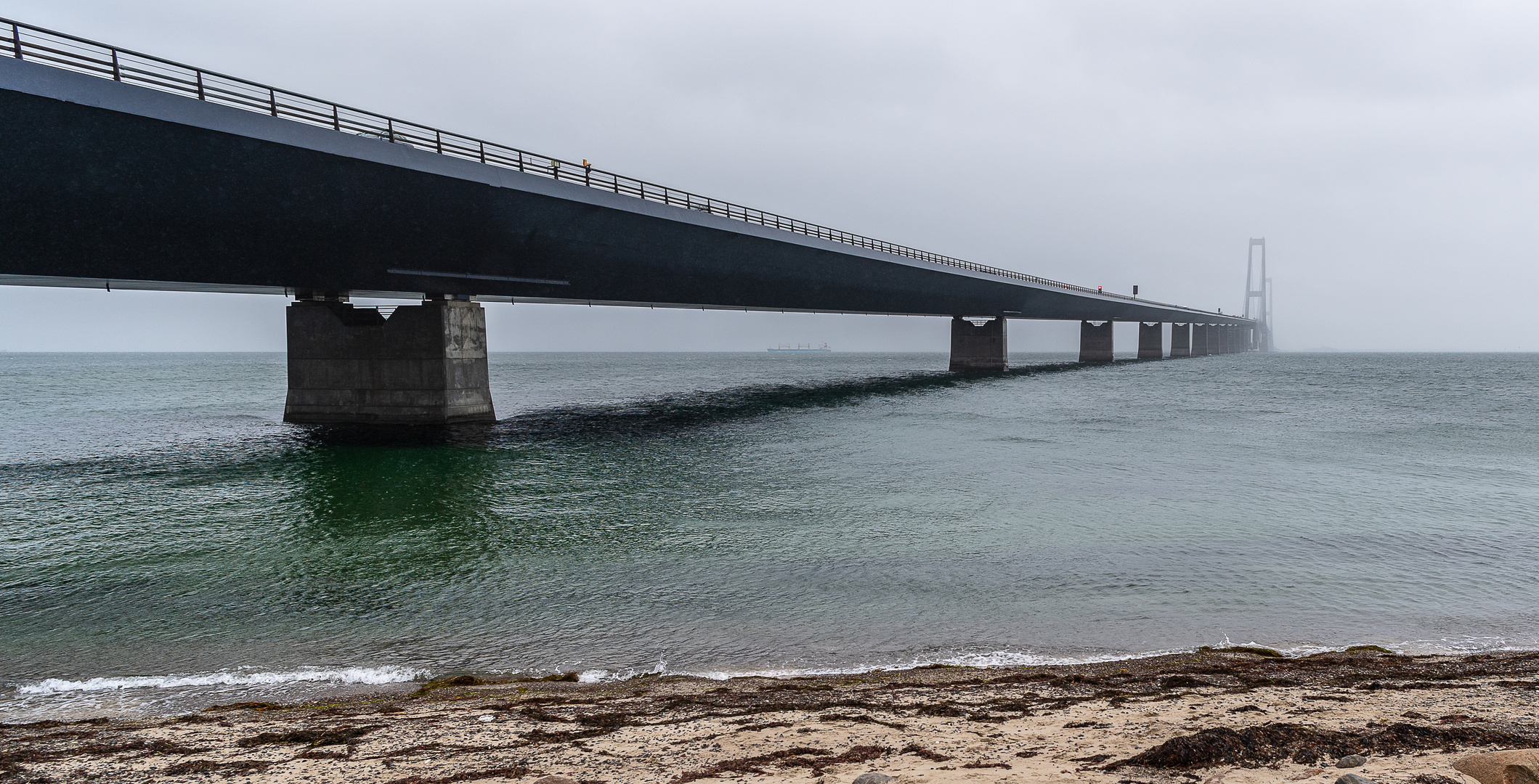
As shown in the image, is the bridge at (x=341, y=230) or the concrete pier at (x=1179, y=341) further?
the concrete pier at (x=1179, y=341)

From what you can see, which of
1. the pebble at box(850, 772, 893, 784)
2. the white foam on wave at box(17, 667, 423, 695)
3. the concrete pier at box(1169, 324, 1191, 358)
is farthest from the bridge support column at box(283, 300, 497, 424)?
the concrete pier at box(1169, 324, 1191, 358)

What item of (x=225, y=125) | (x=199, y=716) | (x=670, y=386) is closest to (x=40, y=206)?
(x=225, y=125)

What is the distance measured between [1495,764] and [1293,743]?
1266 millimetres

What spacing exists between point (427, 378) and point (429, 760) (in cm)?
3592

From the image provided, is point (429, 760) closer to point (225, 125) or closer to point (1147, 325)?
point (225, 125)

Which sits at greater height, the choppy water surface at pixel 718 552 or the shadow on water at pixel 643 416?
the shadow on water at pixel 643 416

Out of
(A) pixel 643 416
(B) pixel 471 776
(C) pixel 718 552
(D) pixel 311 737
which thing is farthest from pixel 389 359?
(B) pixel 471 776

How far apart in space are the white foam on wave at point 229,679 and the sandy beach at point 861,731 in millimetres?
889

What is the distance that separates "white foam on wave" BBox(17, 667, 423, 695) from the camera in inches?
376

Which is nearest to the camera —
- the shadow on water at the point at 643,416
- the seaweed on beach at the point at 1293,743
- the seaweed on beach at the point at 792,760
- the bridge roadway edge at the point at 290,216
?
the seaweed on beach at the point at 1293,743

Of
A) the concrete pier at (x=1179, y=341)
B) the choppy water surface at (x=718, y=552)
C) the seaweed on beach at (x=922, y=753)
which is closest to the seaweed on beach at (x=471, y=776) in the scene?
the seaweed on beach at (x=922, y=753)

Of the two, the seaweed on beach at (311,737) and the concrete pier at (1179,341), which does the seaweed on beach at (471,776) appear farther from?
the concrete pier at (1179,341)

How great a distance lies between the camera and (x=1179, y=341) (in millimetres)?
187625

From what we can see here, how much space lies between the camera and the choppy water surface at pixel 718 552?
1094 centimetres
